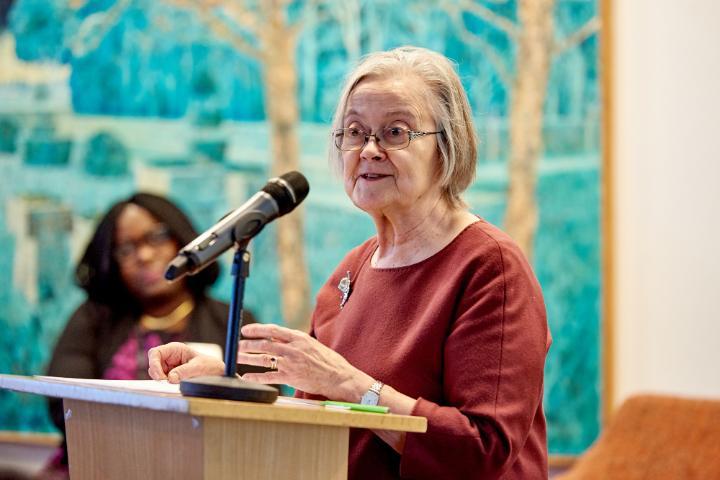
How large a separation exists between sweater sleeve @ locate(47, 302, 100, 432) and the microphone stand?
2.47 meters

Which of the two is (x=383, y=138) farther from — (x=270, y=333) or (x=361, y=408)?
(x=361, y=408)

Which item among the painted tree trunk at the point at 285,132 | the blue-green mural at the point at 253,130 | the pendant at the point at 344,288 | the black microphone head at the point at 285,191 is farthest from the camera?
the painted tree trunk at the point at 285,132

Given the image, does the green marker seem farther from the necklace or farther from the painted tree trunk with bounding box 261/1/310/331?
the painted tree trunk with bounding box 261/1/310/331

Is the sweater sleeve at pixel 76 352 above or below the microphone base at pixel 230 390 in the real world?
below

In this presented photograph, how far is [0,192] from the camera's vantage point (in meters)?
4.52

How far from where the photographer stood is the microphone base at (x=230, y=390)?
166 cm

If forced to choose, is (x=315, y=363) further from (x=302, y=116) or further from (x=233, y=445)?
(x=302, y=116)

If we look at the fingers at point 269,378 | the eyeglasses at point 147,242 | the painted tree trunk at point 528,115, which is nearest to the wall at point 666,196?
the painted tree trunk at point 528,115

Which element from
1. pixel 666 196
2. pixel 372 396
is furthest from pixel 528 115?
pixel 372 396

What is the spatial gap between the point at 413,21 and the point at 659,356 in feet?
5.49

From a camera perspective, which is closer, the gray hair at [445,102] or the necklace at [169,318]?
the gray hair at [445,102]

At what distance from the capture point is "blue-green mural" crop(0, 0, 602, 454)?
168 inches

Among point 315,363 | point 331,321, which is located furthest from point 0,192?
point 315,363

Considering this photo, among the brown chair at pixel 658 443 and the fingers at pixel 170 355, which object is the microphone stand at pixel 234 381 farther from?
the brown chair at pixel 658 443
